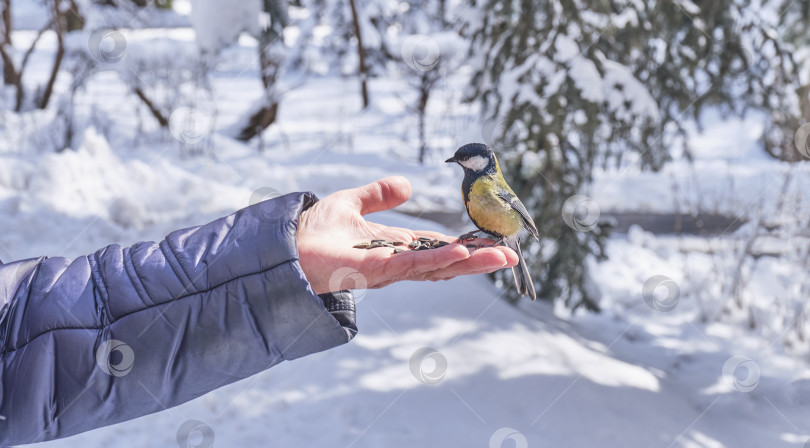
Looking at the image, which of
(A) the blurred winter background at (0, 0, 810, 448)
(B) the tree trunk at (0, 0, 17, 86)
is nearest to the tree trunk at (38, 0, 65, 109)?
(B) the tree trunk at (0, 0, 17, 86)

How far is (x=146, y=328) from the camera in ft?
5.22

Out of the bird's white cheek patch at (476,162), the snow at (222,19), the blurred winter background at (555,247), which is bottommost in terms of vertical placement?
the blurred winter background at (555,247)

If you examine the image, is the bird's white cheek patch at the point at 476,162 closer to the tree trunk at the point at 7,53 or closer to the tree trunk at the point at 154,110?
the tree trunk at the point at 154,110

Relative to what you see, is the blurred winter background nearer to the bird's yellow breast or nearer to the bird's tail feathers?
the bird's tail feathers

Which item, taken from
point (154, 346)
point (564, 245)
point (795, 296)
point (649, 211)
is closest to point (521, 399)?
point (564, 245)

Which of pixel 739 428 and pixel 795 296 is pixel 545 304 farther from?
pixel 795 296

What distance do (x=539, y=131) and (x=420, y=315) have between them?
1.42 meters

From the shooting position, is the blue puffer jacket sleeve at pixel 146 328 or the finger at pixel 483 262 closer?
the blue puffer jacket sleeve at pixel 146 328

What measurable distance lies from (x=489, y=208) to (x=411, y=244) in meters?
0.32

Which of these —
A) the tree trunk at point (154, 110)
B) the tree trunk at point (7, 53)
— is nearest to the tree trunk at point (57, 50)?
the tree trunk at point (7, 53)

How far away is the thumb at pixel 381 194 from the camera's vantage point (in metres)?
2.17

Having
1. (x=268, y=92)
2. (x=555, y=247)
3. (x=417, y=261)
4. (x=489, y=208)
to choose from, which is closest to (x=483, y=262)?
(x=417, y=261)

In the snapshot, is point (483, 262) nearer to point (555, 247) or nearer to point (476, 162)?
point (476, 162)

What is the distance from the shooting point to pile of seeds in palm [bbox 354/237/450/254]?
2055 millimetres
